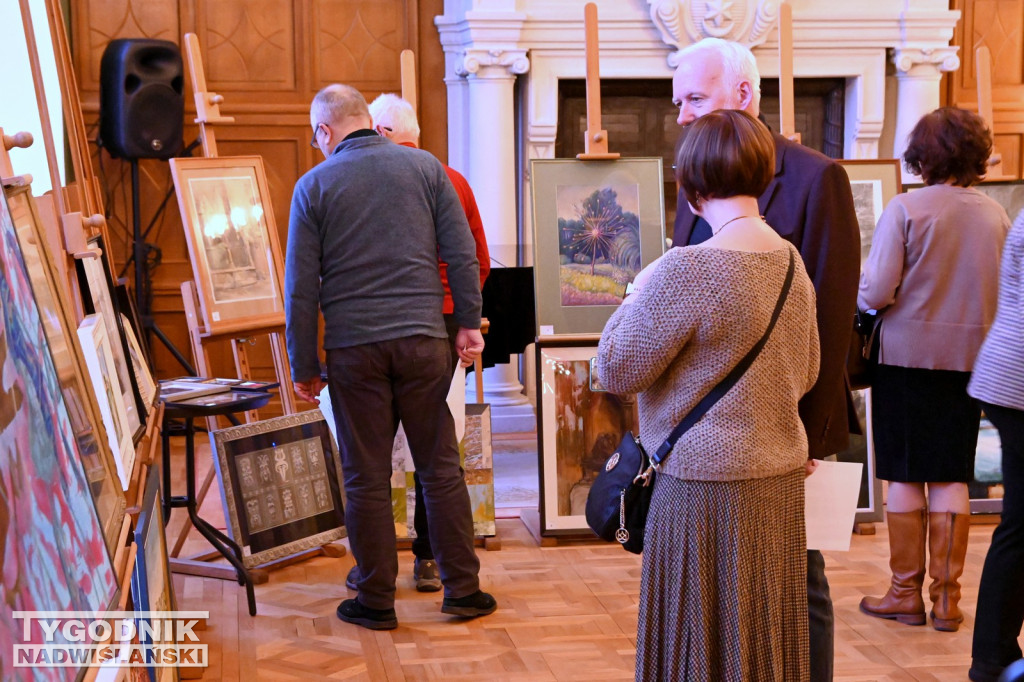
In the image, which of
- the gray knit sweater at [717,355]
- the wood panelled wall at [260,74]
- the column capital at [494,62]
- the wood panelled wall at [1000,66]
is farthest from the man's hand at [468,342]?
the wood panelled wall at [1000,66]

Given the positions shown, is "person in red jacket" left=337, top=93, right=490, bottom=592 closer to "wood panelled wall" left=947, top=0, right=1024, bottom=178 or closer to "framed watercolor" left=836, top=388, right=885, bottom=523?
"framed watercolor" left=836, top=388, right=885, bottom=523

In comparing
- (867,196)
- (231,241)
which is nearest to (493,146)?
(231,241)

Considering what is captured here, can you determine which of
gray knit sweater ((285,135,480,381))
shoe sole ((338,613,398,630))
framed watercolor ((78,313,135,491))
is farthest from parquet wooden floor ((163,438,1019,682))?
framed watercolor ((78,313,135,491))

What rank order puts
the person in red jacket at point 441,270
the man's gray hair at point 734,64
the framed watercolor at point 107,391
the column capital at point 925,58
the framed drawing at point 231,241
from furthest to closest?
Result: the column capital at point 925,58 → the framed drawing at point 231,241 → the person in red jacket at point 441,270 → the man's gray hair at point 734,64 → the framed watercolor at point 107,391

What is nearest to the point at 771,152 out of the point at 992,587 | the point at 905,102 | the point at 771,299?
the point at 771,299

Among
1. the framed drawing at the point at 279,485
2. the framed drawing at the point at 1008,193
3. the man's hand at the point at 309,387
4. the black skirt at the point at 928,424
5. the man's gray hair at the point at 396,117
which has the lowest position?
the framed drawing at the point at 279,485

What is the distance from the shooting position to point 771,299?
6.30 feet

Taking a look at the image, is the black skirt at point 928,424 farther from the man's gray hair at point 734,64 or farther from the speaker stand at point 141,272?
the speaker stand at point 141,272

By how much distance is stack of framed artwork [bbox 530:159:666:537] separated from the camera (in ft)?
13.9

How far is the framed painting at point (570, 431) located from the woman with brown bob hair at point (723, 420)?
7.30 feet

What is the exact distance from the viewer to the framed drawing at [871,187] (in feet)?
14.7

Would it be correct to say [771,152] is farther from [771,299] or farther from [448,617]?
[448,617]

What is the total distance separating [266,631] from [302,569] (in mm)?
653

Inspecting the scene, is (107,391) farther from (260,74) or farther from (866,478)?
(260,74)
